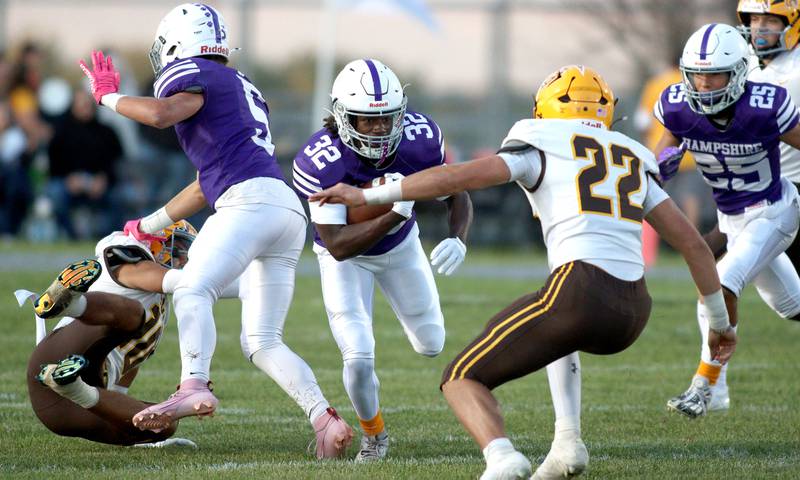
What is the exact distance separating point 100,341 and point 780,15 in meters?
4.08

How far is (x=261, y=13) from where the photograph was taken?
54.1 feet

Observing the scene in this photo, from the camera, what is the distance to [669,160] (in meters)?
6.23

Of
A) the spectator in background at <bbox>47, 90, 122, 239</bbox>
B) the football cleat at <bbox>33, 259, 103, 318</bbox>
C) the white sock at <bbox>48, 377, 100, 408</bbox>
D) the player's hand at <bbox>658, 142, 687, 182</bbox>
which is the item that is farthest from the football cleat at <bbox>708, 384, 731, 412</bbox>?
the spectator in background at <bbox>47, 90, 122, 239</bbox>

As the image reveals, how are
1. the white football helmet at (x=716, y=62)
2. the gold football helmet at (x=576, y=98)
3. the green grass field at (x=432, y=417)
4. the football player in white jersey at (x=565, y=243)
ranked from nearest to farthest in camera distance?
1. the football player in white jersey at (x=565, y=243)
2. the gold football helmet at (x=576, y=98)
3. the green grass field at (x=432, y=417)
4. the white football helmet at (x=716, y=62)

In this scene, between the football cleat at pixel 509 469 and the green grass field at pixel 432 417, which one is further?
the green grass field at pixel 432 417

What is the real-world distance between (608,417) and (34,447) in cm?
271

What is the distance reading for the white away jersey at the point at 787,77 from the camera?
691cm

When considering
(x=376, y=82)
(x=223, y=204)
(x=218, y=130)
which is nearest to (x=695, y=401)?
(x=376, y=82)

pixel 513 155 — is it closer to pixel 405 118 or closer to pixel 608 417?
pixel 405 118

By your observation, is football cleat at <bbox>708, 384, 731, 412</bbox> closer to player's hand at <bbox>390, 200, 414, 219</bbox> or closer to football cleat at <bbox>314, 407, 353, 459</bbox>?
football cleat at <bbox>314, 407, 353, 459</bbox>

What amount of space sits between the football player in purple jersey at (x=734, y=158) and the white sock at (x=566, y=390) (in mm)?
1571

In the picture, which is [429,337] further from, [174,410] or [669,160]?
[669,160]

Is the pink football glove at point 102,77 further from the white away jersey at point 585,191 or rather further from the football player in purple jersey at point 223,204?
the white away jersey at point 585,191

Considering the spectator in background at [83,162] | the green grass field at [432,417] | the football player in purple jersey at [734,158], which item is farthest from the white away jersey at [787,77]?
the spectator in background at [83,162]
